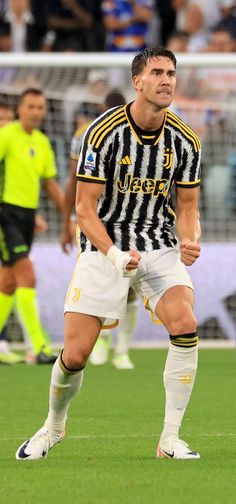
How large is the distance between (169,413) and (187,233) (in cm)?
89

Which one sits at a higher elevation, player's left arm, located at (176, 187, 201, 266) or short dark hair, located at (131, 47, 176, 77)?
short dark hair, located at (131, 47, 176, 77)

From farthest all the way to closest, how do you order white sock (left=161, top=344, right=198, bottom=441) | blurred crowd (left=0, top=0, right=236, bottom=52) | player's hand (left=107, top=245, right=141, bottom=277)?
blurred crowd (left=0, top=0, right=236, bottom=52) < white sock (left=161, top=344, right=198, bottom=441) < player's hand (left=107, top=245, right=141, bottom=277)

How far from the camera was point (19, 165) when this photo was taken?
1166 cm

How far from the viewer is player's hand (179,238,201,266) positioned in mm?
6043

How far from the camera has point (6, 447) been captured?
6641 mm

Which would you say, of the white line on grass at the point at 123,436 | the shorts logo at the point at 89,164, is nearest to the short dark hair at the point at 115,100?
the white line on grass at the point at 123,436

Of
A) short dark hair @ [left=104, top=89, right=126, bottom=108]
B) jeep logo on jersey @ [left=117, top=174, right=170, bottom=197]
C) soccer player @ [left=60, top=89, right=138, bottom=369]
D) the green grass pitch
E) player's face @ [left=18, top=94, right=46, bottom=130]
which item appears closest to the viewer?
the green grass pitch

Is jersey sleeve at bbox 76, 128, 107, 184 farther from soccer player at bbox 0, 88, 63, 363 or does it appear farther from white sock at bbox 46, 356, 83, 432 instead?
soccer player at bbox 0, 88, 63, 363

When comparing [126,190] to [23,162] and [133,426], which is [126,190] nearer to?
[133,426]

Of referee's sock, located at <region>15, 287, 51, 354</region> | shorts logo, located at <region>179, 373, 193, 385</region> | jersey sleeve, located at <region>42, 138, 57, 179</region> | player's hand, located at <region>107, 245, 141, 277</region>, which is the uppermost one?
player's hand, located at <region>107, 245, 141, 277</region>

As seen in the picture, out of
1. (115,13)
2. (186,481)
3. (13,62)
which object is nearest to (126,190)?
(186,481)

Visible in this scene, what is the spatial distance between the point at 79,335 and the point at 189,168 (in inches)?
39.4

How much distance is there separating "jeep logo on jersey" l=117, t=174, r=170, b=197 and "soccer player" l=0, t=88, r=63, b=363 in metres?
5.15

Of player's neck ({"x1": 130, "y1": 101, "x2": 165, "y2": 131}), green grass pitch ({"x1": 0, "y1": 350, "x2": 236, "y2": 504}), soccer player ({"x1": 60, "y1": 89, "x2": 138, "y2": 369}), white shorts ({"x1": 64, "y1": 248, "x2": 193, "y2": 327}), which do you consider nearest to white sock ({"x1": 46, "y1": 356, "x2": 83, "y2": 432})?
green grass pitch ({"x1": 0, "y1": 350, "x2": 236, "y2": 504})
